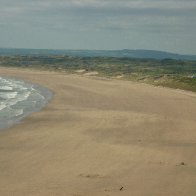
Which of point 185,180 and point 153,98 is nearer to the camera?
point 185,180

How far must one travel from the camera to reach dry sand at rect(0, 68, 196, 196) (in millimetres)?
15750

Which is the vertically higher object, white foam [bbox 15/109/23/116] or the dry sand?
the dry sand

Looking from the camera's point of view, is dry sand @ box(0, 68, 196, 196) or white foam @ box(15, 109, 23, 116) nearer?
dry sand @ box(0, 68, 196, 196)

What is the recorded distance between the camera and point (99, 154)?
2169cm

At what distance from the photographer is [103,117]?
35.9 m

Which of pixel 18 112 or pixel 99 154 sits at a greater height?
pixel 99 154

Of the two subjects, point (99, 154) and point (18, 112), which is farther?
point (18, 112)

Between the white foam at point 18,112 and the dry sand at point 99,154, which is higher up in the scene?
the dry sand at point 99,154

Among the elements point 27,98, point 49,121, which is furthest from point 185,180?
point 27,98

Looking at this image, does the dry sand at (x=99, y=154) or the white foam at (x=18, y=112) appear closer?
the dry sand at (x=99, y=154)

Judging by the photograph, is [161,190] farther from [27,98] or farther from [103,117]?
[27,98]

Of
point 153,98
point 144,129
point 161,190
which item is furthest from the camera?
point 153,98

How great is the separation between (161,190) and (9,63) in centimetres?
15463

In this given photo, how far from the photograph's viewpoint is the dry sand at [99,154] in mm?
15750
